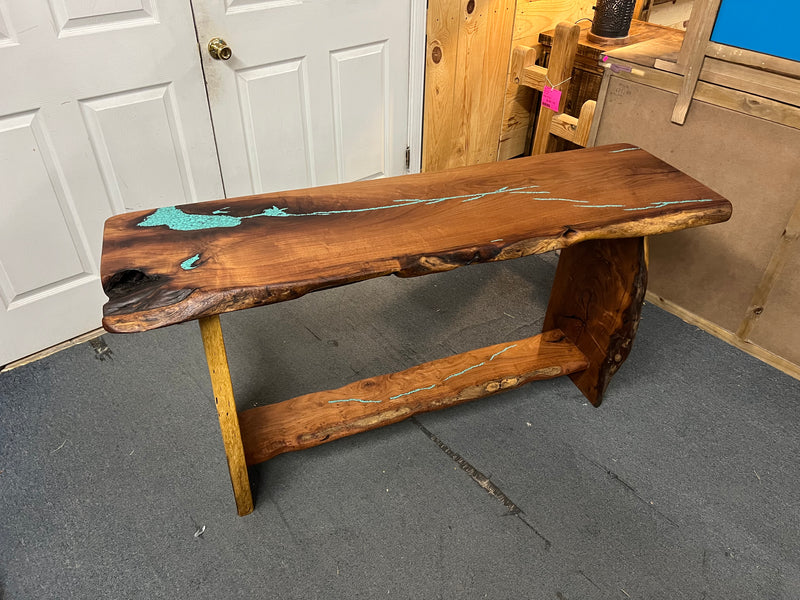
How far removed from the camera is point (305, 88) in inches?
86.5

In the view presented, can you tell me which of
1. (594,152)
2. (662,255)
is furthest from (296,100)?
(662,255)

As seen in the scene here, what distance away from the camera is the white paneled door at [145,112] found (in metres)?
1.66

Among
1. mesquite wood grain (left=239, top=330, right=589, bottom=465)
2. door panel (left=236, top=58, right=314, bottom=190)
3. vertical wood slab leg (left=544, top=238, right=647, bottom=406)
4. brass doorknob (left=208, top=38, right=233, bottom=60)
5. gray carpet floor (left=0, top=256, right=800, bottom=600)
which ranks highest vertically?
brass doorknob (left=208, top=38, right=233, bottom=60)

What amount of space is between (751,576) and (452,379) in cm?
88

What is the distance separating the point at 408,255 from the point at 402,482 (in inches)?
27.9

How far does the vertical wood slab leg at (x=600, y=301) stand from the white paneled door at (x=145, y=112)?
117cm

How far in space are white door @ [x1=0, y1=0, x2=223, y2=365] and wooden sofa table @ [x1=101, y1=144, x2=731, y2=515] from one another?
0.66 meters

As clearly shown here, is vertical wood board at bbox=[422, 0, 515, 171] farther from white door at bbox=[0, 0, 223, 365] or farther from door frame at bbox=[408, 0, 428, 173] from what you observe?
white door at bbox=[0, 0, 223, 365]

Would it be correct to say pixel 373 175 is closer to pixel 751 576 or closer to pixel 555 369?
pixel 555 369

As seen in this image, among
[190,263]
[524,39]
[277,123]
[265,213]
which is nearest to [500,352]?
[265,213]

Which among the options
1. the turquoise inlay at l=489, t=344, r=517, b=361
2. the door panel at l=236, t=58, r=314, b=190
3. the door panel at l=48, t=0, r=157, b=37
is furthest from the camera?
the door panel at l=236, t=58, r=314, b=190

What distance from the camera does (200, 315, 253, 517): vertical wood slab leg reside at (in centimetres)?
121

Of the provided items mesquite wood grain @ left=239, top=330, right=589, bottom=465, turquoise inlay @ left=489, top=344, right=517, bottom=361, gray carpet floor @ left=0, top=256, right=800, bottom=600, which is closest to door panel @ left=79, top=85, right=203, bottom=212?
gray carpet floor @ left=0, top=256, right=800, bottom=600

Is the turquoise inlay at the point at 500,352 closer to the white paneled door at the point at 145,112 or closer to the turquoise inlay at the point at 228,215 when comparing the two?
the turquoise inlay at the point at 228,215
